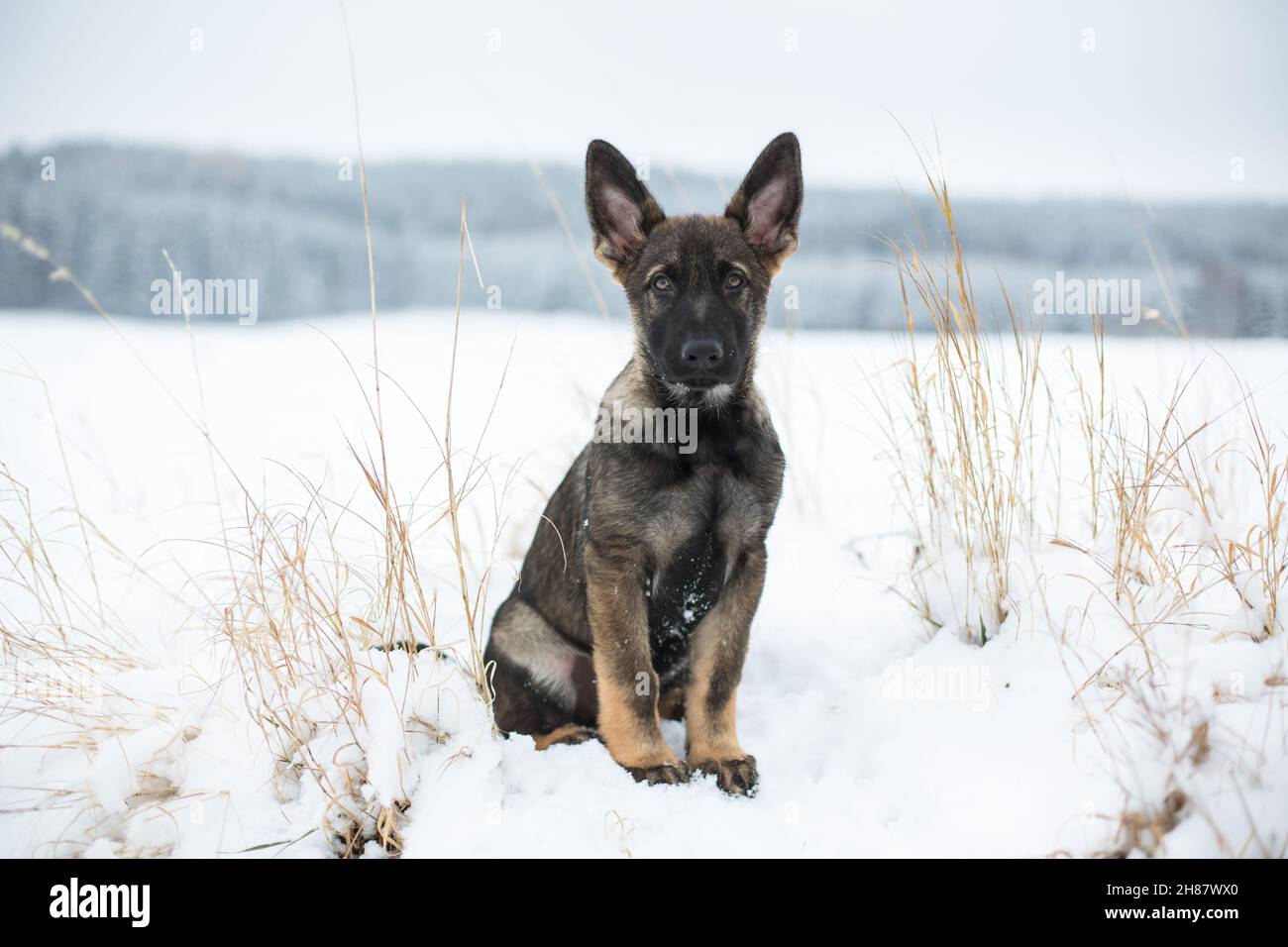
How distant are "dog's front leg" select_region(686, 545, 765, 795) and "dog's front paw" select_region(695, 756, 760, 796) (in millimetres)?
35

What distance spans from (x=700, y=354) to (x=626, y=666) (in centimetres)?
127

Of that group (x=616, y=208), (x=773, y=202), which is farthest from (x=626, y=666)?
(x=773, y=202)

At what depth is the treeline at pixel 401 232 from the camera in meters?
9.34

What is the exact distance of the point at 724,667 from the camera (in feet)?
10.9

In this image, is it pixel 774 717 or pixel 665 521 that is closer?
pixel 665 521

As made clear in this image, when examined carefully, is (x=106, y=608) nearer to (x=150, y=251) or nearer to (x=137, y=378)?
(x=137, y=378)

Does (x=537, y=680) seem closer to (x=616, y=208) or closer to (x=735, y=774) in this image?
(x=735, y=774)

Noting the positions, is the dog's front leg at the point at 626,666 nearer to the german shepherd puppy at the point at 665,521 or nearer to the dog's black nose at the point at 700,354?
the german shepherd puppy at the point at 665,521

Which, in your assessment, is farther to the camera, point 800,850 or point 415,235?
point 415,235

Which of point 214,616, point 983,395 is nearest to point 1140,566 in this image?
point 983,395

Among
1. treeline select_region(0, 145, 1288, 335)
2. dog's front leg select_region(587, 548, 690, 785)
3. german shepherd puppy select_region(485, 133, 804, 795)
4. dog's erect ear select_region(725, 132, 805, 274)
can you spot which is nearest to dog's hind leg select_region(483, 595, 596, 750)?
german shepherd puppy select_region(485, 133, 804, 795)

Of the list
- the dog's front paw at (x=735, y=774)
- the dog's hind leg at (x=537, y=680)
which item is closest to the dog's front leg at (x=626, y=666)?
the dog's front paw at (x=735, y=774)
